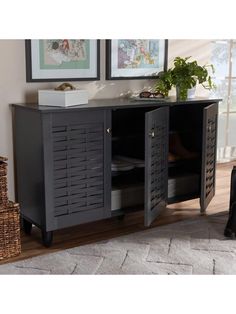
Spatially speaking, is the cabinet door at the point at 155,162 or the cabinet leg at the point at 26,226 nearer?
the cabinet door at the point at 155,162

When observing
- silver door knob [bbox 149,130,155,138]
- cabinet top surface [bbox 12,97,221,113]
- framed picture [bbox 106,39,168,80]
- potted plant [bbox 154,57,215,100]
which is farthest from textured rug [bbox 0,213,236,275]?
framed picture [bbox 106,39,168,80]

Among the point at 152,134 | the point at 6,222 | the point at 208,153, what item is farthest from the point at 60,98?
the point at 208,153

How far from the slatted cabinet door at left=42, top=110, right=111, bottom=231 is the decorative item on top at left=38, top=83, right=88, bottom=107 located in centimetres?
8

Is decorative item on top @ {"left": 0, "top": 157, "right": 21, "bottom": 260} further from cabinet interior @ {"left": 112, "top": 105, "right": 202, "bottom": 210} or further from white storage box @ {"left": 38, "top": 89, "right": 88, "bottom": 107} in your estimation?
cabinet interior @ {"left": 112, "top": 105, "right": 202, "bottom": 210}

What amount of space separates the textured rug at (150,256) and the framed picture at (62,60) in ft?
3.54

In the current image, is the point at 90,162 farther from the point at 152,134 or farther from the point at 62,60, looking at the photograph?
the point at 62,60

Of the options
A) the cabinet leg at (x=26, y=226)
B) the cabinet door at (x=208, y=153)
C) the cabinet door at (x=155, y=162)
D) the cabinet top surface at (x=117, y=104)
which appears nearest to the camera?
the cabinet top surface at (x=117, y=104)

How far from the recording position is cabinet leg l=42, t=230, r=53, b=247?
2549 mm

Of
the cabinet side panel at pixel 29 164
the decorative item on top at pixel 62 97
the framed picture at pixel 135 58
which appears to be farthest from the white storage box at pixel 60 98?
the framed picture at pixel 135 58

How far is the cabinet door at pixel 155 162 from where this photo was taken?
Answer: 8.71ft

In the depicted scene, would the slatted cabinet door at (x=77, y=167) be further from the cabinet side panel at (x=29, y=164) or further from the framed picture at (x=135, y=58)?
the framed picture at (x=135, y=58)
